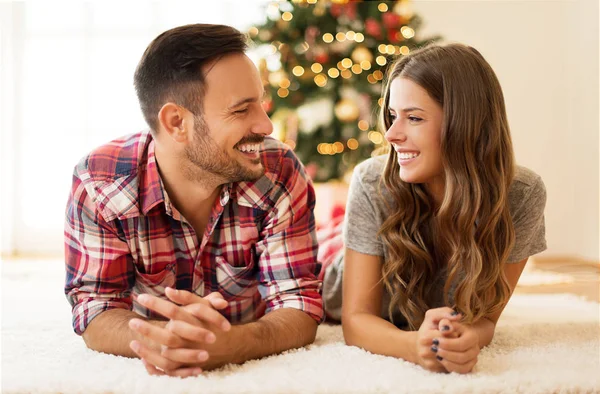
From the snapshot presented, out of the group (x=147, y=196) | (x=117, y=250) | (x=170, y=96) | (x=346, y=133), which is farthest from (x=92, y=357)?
(x=346, y=133)

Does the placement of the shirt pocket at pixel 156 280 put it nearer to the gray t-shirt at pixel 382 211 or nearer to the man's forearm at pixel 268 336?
Answer: the man's forearm at pixel 268 336

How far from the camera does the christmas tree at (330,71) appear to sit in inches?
160

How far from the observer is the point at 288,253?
1.65 m

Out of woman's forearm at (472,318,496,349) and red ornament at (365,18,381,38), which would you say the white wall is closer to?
red ornament at (365,18,381,38)

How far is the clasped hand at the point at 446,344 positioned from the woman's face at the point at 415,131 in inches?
15.0

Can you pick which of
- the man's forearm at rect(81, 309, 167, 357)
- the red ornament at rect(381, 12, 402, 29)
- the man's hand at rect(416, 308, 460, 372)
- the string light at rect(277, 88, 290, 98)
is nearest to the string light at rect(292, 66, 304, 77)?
the string light at rect(277, 88, 290, 98)

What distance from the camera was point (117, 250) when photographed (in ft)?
5.19

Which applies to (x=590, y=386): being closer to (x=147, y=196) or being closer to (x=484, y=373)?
(x=484, y=373)

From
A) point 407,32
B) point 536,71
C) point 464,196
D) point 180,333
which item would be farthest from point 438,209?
point 536,71

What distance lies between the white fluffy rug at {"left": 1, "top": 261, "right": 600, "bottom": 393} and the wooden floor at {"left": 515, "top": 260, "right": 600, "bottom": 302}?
1.15m

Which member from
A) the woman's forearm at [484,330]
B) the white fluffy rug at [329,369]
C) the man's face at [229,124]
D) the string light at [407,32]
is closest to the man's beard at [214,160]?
the man's face at [229,124]

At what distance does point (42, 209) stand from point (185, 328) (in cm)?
442

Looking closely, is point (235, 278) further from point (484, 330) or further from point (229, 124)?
point (484, 330)

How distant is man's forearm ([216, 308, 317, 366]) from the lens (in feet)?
4.56
